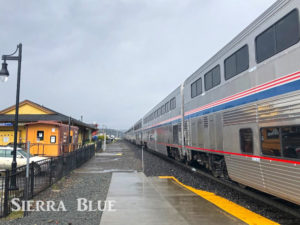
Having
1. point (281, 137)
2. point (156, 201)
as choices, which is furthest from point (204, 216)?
point (281, 137)

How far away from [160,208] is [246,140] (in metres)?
2.70

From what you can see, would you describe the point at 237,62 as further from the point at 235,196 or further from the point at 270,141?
the point at 235,196

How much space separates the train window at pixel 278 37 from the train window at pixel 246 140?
5.65 ft

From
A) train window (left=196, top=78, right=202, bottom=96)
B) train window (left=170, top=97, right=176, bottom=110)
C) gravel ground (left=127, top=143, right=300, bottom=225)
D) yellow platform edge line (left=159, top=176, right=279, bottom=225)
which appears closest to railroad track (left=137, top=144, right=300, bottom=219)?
gravel ground (left=127, top=143, right=300, bottom=225)

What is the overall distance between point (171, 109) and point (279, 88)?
436 inches

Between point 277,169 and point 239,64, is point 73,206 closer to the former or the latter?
point 277,169

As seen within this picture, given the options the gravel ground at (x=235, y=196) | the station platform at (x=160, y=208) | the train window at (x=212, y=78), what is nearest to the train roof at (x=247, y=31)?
the train window at (x=212, y=78)

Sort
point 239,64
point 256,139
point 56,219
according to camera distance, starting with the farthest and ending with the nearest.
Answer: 1. point 239,64
2. point 256,139
3. point 56,219

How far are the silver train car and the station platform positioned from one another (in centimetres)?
126

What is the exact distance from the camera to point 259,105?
6.17 metres

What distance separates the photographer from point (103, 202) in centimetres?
727

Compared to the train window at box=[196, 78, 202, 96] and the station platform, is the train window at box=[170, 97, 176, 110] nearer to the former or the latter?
the train window at box=[196, 78, 202, 96]

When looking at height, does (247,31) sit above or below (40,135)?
above

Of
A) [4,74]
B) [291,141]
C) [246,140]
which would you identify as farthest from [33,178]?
[291,141]
